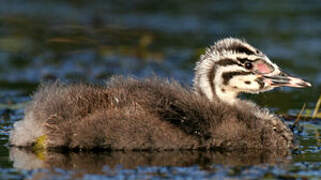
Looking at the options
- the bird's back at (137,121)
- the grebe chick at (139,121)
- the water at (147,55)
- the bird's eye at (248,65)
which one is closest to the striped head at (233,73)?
the bird's eye at (248,65)

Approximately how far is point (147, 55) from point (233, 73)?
7829mm

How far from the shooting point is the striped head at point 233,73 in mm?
11742

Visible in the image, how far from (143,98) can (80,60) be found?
8357 mm

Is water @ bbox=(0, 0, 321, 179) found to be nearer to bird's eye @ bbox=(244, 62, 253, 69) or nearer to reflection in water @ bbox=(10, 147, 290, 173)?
reflection in water @ bbox=(10, 147, 290, 173)

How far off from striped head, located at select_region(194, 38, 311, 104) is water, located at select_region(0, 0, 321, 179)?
0.86 meters

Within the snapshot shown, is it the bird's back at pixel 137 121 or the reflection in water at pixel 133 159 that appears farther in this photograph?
the bird's back at pixel 137 121

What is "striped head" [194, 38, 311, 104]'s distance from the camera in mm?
11742

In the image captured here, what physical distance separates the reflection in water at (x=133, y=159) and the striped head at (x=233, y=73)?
4.11 ft

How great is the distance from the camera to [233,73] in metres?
11.8

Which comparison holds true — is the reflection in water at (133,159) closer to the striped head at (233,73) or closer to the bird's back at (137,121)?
the bird's back at (137,121)

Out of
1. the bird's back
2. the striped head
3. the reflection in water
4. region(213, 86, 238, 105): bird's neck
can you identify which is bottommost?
the reflection in water

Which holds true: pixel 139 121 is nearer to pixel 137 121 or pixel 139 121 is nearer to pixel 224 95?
pixel 137 121

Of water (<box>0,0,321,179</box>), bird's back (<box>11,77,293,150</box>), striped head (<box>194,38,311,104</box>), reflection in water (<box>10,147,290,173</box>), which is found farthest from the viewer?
striped head (<box>194,38,311,104</box>)

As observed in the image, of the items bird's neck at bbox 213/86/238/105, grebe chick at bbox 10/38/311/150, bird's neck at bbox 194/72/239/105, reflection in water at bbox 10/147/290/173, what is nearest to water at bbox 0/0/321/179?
reflection in water at bbox 10/147/290/173
